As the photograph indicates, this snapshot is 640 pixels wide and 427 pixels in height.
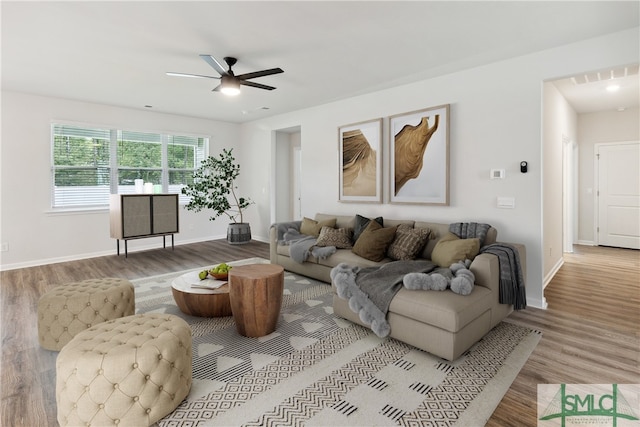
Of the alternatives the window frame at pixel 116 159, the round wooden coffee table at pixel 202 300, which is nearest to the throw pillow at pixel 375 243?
the round wooden coffee table at pixel 202 300

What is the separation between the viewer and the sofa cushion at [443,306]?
237 centimetres

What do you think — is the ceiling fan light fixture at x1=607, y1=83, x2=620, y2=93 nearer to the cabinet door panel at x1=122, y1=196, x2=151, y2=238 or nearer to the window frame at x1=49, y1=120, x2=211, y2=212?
the window frame at x1=49, y1=120, x2=211, y2=212

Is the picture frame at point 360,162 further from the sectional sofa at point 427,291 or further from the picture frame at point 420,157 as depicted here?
the sectional sofa at point 427,291

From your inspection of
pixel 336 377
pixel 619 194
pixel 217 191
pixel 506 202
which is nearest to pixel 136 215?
pixel 217 191

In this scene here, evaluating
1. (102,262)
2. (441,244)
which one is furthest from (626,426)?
(102,262)

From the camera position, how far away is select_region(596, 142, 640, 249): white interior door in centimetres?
645

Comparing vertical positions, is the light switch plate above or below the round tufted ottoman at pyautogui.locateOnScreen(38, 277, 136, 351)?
above

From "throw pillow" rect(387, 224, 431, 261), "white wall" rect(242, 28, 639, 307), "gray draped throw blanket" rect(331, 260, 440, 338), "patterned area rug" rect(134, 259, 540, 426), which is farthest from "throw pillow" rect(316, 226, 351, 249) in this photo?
"patterned area rug" rect(134, 259, 540, 426)

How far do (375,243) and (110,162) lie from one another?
5223 millimetres

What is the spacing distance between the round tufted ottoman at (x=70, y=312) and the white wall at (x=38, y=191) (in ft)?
12.1

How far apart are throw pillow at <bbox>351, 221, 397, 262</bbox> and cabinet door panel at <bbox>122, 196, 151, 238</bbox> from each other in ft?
13.2

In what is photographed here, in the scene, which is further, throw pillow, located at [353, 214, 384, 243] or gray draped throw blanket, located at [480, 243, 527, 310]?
throw pillow, located at [353, 214, 384, 243]

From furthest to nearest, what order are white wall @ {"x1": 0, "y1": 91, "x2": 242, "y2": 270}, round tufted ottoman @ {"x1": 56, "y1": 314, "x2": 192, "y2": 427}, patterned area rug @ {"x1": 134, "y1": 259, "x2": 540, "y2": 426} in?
white wall @ {"x1": 0, "y1": 91, "x2": 242, "y2": 270}, patterned area rug @ {"x1": 134, "y1": 259, "x2": 540, "y2": 426}, round tufted ottoman @ {"x1": 56, "y1": 314, "x2": 192, "y2": 427}

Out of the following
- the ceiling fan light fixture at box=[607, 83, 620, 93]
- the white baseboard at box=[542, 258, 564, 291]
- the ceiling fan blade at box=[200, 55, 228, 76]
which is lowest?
the white baseboard at box=[542, 258, 564, 291]
